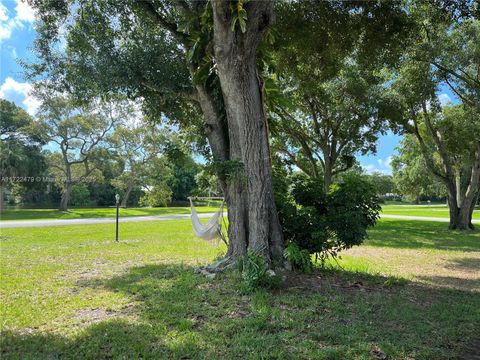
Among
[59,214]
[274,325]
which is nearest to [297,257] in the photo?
[274,325]

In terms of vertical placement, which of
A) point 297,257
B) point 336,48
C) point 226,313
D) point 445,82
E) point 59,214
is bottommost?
point 59,214

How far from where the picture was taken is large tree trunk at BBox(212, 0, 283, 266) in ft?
16.9

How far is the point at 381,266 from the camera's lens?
7656 mm


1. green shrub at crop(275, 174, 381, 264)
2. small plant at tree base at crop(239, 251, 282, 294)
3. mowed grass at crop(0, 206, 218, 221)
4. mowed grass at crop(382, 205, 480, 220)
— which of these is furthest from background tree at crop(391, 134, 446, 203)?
small plant at tree base at crop(239, 251, 282, 294)

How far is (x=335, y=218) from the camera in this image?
18.9 feet

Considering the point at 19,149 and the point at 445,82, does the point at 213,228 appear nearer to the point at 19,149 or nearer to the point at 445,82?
the point at 445,82

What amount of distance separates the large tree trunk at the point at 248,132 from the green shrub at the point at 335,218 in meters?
0.40

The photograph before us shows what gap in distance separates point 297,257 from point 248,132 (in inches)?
75.5

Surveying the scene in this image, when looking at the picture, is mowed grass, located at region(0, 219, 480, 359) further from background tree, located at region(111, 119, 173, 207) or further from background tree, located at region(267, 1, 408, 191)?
background tree, located at region(111, 119, 173, 207)

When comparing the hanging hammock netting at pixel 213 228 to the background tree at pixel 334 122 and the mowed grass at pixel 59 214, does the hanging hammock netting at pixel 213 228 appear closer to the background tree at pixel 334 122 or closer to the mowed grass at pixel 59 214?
the background tree at pixel 334 122

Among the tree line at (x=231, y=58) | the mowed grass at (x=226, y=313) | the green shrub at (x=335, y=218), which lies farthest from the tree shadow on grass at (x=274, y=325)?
the tree line at (x=231, y=58)

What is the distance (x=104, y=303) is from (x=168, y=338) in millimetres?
1595

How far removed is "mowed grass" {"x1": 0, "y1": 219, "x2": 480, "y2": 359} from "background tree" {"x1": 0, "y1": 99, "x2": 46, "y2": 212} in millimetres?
22166

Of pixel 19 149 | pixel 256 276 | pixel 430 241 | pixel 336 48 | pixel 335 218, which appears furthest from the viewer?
pixel 19 149
